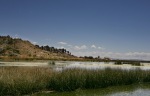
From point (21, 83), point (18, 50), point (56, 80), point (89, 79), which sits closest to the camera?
point (21, 83)

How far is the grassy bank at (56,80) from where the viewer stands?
14595mm

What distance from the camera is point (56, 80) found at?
1684cm

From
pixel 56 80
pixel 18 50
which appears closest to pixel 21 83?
pixel 56 80

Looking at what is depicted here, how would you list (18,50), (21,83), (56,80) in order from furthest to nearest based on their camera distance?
(18,50), (56,80), (21,83)

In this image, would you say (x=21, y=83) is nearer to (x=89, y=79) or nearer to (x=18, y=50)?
(x=89, y=79)

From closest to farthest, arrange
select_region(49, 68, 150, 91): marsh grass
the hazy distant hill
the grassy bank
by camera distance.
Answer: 1. the grassy bank
2. select_region(49, 68, 150, 91): marsh grass
3. the hazy distant hill

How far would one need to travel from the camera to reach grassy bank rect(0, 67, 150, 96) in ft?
47.9

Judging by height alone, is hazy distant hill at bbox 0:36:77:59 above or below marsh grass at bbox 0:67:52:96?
above

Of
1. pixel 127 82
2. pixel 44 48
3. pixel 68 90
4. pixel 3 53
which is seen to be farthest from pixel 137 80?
pixel 44 48

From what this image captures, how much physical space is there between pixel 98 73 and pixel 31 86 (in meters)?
5.85

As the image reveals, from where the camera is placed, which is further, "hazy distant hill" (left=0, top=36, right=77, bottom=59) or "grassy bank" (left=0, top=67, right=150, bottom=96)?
"hazy distant hill" (left=0, top=36, right=77, bottom=59)

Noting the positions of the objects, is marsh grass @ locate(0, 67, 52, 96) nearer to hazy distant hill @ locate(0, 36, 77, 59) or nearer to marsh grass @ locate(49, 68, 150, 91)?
marsh grass @ locate(49, 68, 150, 91)

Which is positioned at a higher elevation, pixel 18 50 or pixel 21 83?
pixel 18 50

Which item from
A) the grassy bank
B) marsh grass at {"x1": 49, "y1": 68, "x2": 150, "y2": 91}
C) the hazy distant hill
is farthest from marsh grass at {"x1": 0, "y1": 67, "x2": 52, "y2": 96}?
the hazy distant hill
